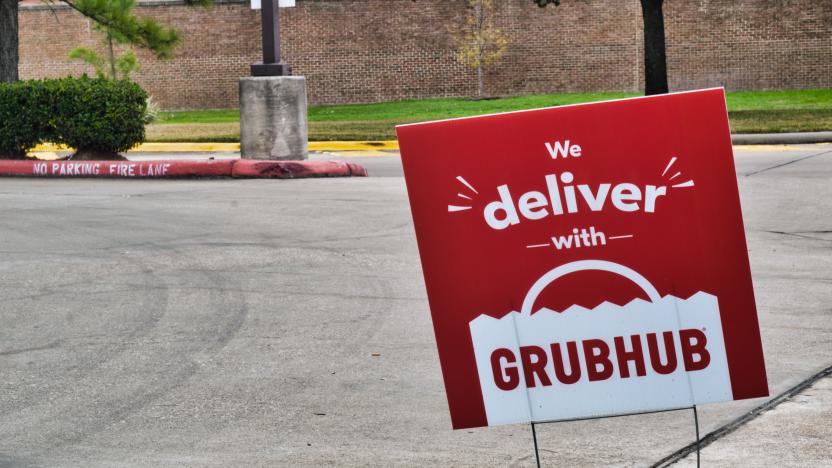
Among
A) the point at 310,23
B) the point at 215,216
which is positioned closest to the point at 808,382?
the point at 215,216

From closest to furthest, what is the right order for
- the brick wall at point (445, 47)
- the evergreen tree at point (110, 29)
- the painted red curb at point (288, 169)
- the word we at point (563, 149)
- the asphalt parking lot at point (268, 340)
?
the word we at point (563, 149) < the asphalt parking lot at point (268, 340) < the painted red curb at point (288, 169) < the evergreen tree at point (110, 29) < the brick wall at point (445, 47)

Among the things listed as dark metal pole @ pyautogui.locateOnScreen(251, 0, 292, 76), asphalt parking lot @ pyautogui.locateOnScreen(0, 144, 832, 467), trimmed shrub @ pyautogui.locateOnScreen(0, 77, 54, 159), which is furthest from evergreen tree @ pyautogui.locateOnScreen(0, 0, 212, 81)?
asphalt parking lot @ pyautogui.locateOnScreen(0, 144, 832, 467)

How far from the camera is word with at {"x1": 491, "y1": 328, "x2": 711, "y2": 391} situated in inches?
164

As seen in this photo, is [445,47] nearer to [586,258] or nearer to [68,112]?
[68,112]

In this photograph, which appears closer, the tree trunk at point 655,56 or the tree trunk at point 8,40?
the tree trunk at point 8,40

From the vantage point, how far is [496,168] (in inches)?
161

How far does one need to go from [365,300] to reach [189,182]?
25.9 ft

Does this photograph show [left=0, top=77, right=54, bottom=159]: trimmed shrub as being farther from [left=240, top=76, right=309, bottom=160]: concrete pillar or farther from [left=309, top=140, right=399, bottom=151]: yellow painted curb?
[left=309, top=140, right=399, bottom=151]: yellow painted curb

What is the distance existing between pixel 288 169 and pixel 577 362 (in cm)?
1214

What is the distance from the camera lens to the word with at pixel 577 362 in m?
4.16

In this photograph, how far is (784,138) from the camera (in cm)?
2011

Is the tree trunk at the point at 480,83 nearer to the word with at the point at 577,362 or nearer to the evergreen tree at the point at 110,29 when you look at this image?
the evergreen tree at the point at 110,29

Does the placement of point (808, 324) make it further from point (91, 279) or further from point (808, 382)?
point (91, 279)

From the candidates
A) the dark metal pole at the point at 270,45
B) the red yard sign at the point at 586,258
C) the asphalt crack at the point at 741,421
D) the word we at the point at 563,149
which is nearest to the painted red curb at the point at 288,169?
the dark metal pole at the point at 270,45
